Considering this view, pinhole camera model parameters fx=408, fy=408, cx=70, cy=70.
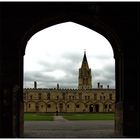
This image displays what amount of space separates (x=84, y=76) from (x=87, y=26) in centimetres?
9796

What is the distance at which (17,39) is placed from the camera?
1667 centimetres

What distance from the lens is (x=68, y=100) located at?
96.4m

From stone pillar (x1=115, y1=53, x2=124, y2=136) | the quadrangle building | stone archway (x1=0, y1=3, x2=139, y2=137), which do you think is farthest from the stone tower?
stone archway (x1=0, y1=3, x2=139, y2=137)

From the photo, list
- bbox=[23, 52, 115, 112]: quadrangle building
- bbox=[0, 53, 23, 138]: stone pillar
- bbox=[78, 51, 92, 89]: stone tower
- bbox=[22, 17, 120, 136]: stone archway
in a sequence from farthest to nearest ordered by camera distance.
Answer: bbox=[78, 51, 92, 89]: stone tower
bbox=[23, 52, 115, 112]: quadrangle building
bbox=[22, 17, 120, 136]: stone archway
bbox=[0, 53, 23, 138]: stone pillar

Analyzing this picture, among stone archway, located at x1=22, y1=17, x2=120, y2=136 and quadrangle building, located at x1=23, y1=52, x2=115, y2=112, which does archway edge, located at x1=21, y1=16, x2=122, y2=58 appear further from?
quadrangle building, located at x1=23, y1=52, x2=115, y2=112

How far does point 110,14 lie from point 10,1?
421 centimetres

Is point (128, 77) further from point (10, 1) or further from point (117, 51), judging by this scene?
point (10, 1)

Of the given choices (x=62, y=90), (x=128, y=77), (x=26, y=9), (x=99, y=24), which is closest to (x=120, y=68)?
(x=128, y=77)

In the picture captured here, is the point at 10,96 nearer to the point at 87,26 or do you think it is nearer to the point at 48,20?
the point at 48,20

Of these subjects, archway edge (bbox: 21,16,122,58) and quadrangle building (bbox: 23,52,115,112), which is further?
quadrangle building (bbox: 23,52,115,112)

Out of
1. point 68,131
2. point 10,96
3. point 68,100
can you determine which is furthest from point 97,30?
point 68,100

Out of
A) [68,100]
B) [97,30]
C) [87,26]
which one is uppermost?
[87,26]

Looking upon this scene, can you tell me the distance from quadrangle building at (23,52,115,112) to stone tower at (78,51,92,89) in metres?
18.7

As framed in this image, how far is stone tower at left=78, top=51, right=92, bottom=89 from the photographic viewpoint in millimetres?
116750
